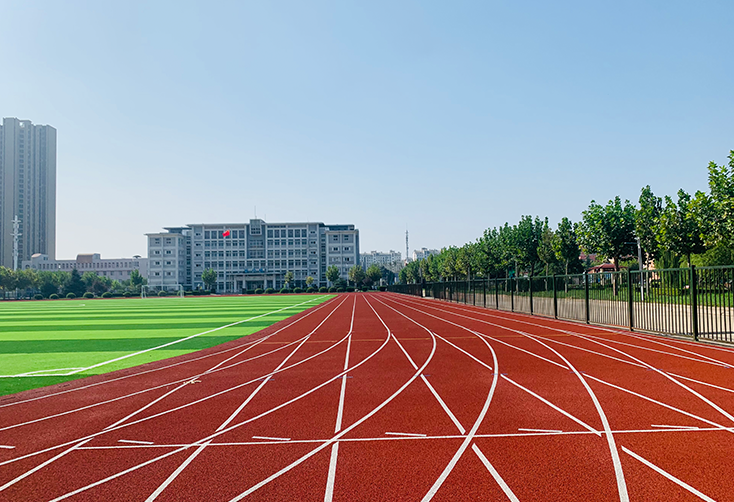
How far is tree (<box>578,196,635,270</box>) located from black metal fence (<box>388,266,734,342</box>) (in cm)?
1382

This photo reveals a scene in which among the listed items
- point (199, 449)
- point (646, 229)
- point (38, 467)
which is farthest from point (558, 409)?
point (646, 229)

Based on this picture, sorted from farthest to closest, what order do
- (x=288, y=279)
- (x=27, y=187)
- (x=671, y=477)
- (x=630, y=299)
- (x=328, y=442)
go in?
1. (x=27, y=187)
2. (x=288, y=279)
3. (x=630, y=299)
4. (x=328, y=442)
5. (x=671, y=477)

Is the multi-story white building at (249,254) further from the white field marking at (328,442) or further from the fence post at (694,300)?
the white field marking at (328,442)

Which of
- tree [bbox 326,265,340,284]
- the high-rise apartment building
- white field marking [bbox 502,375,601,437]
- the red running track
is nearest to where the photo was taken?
the red running track

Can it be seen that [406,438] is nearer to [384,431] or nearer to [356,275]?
[384,431]

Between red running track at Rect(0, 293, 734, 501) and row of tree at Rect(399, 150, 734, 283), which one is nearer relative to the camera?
red running track at Rect(0, 293, 734, 501)

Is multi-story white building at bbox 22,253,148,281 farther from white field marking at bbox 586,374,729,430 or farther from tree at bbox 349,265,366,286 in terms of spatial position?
white field marking at bbox 586,374,729,430

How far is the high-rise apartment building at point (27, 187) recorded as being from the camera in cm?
16762

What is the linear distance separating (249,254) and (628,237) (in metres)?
98.9

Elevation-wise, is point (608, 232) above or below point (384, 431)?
above

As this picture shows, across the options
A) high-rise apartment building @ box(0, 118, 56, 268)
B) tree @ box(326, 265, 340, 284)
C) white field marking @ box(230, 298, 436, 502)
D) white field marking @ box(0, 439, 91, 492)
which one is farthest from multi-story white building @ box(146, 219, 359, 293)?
white field marking @ box(0, 439, 91, 492)

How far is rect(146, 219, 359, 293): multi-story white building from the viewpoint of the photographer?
121 meters

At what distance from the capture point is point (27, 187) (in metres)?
173

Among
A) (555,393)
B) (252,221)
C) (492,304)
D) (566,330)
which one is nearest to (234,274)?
(252,221)
